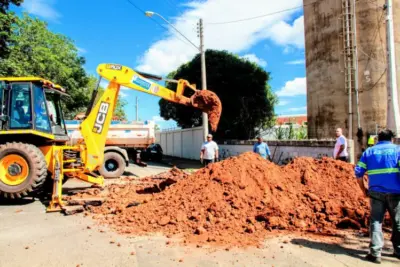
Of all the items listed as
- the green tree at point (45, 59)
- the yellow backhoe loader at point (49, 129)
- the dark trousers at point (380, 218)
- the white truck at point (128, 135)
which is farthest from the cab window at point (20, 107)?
the dark trousers at point (380, 218)

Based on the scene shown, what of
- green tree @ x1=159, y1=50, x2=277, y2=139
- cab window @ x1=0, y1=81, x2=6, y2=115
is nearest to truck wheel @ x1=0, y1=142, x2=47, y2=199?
cab window @ x1=0, y1=81, x2=6, y2=115

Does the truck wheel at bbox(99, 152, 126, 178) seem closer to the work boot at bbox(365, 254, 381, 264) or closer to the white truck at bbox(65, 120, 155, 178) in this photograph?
the white truck at bbox(65, 120, 155, 178)

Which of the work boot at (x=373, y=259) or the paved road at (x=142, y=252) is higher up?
the work boot at (x=373, y=259)

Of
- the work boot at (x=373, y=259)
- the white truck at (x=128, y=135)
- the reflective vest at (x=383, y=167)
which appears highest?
the white truck at (x=128, y=135)

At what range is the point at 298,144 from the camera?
538 inches

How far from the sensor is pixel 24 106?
8.65 metres

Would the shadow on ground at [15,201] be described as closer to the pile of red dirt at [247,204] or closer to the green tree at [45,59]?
the pile of red dirt at [247,204]

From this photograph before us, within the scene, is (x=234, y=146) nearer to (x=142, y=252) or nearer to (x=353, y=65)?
(x=353, y=65)

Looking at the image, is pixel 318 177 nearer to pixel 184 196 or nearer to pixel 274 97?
pixel 184 196

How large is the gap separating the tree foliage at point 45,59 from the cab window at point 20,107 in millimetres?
4791

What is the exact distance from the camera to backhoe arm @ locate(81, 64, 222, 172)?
9.59 m

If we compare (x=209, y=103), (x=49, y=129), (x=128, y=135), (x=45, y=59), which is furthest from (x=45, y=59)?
(x=209, y=103)

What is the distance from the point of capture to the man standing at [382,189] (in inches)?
179

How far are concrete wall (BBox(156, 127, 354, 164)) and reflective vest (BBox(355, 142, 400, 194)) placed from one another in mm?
6853
